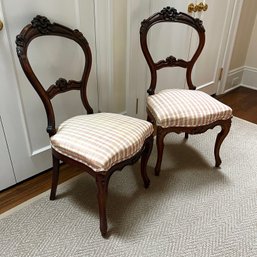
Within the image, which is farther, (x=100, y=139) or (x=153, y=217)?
(x=153, y=217)

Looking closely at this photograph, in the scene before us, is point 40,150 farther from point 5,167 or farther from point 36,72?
point 36,72

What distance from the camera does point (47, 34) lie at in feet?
4.30

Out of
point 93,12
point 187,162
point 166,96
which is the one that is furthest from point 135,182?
point 93,12

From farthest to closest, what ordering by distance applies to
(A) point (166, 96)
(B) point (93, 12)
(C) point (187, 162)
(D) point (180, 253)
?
(C) point (187, 162) → (A) point (166, 96) → (B) point (93, 12) → (D) point (180, 253)

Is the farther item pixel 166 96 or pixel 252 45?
pixel 252 45

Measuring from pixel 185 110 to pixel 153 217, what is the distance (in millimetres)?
639

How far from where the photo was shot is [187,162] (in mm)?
1912

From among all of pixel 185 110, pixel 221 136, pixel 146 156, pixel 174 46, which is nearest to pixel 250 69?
pixel 174 46

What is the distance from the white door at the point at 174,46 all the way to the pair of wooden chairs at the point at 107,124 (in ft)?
Result: 0.61

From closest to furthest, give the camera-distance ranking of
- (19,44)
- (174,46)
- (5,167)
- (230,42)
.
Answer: (19,44), (5,167), (174,46), (230,42)

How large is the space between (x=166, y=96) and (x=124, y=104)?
45 centimetres

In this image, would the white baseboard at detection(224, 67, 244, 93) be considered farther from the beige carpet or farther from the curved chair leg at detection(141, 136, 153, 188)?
the curved chair leg at detection(141, 136, 153, 188)

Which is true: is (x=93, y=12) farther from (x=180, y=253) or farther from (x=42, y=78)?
(x=180, y=253)

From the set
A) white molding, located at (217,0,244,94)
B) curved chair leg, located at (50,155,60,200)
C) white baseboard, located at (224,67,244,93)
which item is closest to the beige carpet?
curved chair leg, located at (50,155,60,200)
